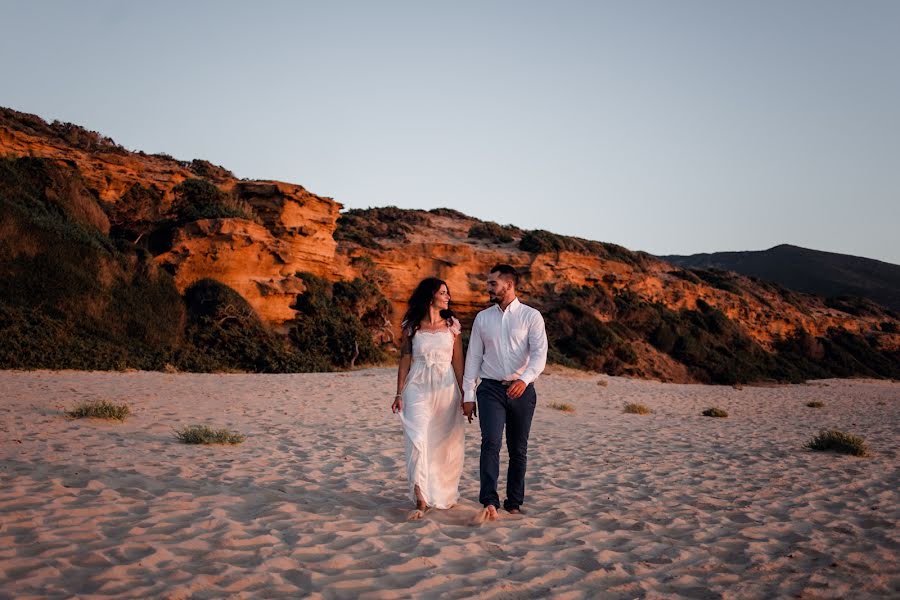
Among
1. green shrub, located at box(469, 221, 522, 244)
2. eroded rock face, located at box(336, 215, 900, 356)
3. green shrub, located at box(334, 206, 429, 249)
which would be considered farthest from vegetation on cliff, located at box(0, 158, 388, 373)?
green shrub, located at box(469, 221, 522, 244)

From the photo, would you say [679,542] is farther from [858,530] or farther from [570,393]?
[570,393]

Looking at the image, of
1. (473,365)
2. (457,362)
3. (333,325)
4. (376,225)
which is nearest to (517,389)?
(473,365)

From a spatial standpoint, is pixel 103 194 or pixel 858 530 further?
pixel 103 194

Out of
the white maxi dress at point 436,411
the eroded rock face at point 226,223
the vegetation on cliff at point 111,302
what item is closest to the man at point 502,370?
the white maxi dress at point 436,411

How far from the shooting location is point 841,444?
26.0 ft

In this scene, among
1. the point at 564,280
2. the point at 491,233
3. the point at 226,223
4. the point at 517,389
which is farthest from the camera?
the point at 491,233

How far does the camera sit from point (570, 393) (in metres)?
17.9

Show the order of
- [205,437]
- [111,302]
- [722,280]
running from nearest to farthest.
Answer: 1. [205,437]
2. [111,302]
3. [722,280]

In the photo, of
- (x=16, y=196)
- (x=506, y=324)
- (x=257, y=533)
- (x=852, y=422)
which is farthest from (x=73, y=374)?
(x=852, y=422)

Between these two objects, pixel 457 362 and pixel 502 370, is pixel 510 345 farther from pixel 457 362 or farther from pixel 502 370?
pixel 457 362

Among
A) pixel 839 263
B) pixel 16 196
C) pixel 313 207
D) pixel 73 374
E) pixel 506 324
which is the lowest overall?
pixel 73 374

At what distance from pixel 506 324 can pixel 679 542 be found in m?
2.10

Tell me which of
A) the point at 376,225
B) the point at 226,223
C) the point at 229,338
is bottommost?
the point at 229,338

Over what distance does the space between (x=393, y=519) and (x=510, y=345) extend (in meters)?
1.73
